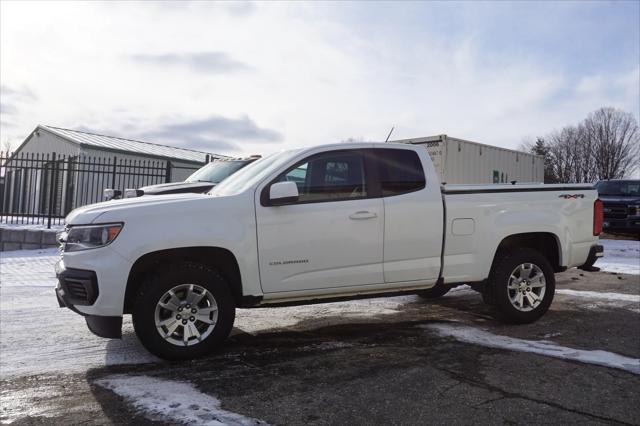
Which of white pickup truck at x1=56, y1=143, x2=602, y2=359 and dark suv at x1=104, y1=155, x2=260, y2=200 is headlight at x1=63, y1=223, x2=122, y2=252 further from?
dark suv at x1=104, y1=155, x2=260, y2=200

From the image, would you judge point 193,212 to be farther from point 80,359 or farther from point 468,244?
point 468,244

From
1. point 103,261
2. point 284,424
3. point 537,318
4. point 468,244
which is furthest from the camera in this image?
point 537,318

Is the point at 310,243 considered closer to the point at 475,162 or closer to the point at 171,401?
the point at 171,401

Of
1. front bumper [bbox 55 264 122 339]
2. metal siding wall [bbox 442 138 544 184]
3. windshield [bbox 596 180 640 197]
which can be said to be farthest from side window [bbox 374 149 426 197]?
windshield [bbox 596 180 640 197]

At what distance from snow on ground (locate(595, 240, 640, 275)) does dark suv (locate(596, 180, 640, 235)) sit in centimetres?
127

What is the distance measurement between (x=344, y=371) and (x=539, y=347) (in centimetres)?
200

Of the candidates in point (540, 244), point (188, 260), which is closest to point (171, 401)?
point (188, 260)

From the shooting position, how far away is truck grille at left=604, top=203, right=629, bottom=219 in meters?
15.9

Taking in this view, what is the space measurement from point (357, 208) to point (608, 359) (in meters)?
2.57

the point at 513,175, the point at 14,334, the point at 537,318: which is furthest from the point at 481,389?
the point at 513,175

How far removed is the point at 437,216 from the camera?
5.25 m

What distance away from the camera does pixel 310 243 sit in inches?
187

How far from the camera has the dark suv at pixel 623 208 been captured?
15773mm

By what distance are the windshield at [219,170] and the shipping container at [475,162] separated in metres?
5.30
